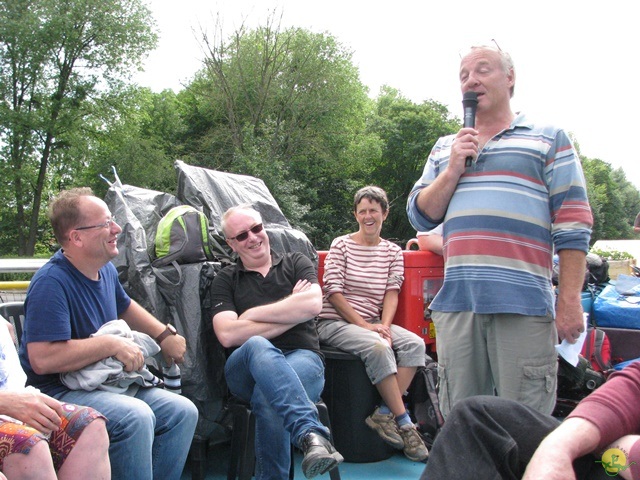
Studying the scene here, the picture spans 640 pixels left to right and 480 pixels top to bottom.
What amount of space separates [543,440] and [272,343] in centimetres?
202

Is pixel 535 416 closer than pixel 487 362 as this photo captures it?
Yes

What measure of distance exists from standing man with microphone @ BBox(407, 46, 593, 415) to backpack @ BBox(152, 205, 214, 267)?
167 cm


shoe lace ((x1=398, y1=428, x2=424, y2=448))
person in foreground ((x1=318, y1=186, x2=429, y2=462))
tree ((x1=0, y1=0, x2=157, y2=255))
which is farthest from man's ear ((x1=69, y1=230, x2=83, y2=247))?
tree ((x1=0, y1=0, x2=157, y2=255))

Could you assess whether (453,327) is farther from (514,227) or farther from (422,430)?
(422,430)

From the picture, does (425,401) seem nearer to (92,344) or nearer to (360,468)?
(360,468)

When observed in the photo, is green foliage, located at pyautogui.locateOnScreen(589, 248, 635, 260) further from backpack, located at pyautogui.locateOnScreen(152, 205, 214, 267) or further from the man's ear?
the man's ear

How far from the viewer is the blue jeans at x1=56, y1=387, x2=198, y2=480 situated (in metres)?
2.33

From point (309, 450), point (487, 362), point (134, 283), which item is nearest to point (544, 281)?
point (487, 362)

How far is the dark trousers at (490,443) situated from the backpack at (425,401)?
2.42 meters

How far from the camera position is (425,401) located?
153 inches

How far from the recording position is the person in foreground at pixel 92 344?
2.35 meters

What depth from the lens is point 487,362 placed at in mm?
2211

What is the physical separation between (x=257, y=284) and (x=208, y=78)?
27.1 meters

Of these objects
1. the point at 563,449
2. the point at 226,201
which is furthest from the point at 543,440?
the point at 226,201
